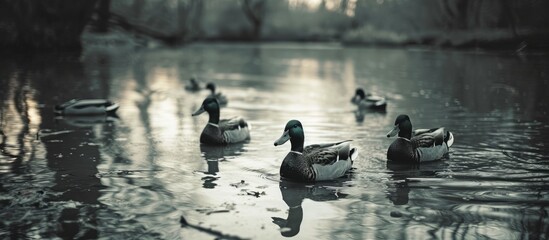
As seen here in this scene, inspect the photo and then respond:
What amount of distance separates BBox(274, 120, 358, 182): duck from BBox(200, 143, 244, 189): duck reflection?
0.90m

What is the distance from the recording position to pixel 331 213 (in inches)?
279

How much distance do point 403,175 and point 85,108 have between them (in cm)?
794

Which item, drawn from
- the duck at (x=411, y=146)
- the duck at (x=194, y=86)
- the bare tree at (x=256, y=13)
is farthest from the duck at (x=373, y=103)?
the bare tree at (x=256, y=13)

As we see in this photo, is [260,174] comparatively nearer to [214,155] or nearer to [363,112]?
[214,155]

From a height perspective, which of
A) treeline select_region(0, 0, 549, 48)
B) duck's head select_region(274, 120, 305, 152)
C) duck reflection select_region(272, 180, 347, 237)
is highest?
treeline select_region(0, 0, 549, 48)

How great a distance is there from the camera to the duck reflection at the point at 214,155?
28.4 ft

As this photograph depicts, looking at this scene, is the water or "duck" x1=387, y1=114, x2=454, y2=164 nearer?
the water

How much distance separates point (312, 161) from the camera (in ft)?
27.7

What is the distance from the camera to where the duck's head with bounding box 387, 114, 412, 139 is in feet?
31.5

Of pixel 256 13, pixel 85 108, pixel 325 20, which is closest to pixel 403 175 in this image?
pixel 85 108

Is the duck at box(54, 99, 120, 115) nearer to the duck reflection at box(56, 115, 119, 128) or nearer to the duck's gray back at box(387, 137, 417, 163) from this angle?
the duck reflection at box(56, 115, 119, 128)

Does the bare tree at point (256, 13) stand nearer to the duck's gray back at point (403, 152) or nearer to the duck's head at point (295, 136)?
the duck's gray back at point (403, 152)

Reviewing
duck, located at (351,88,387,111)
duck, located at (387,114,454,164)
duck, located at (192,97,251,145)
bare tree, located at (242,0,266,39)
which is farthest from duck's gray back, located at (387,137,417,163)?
bare tree, located at (242,0,266,39)

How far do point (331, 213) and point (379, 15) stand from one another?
212 feet
